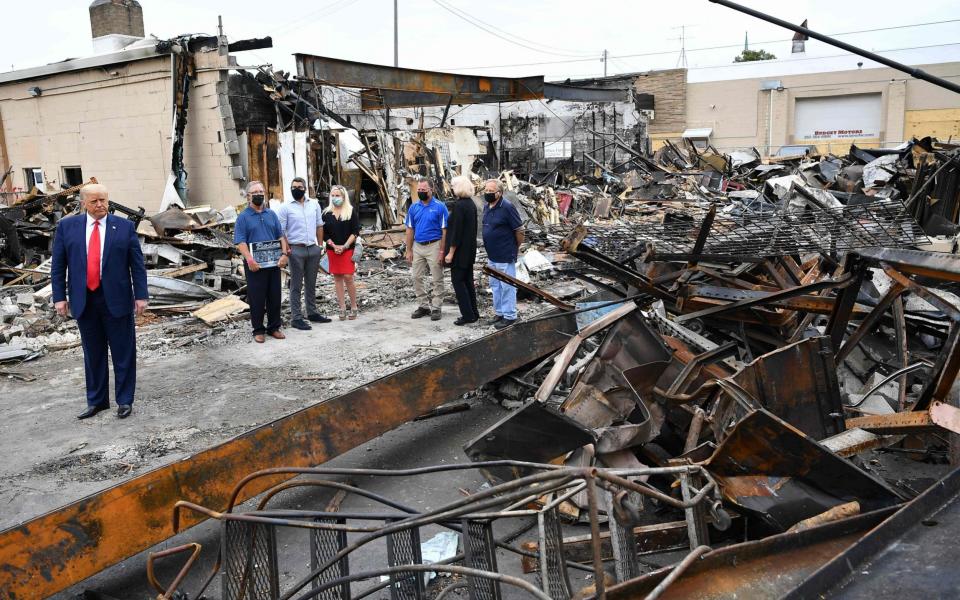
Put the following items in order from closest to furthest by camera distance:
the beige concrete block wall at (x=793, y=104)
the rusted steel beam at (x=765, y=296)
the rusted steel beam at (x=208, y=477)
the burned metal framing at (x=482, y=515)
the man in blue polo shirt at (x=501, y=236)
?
the burned metal framing at (x=482, y=515), the rusted steel beam at (x=208, y=477), the rusted steel beam at (x=765, y=296), the man in blue polo shirt at (x=501, y=236), the beige concrete block wall at (x=793, y=104)

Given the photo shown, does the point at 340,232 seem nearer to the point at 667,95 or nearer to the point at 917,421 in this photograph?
the point at 917,421

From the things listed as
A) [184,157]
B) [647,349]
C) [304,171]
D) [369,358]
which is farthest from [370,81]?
[647,349]

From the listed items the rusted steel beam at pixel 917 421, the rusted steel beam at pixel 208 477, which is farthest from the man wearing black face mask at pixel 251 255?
the rusted steel beam at pixel 917 421

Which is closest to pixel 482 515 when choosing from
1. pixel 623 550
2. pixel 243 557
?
pixel 623 550

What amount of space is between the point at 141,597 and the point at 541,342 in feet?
11.2

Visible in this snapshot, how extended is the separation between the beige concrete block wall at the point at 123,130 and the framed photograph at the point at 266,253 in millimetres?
8248

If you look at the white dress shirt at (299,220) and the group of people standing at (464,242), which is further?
the white dress shirt at (299,220)

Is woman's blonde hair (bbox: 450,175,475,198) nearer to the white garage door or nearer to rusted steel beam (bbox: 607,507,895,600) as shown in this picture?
rusted steel beam (bbox: 607,507,895,600)

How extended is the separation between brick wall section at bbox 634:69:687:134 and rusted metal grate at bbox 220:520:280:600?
3913 cm

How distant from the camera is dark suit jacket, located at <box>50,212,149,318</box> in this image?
5387 millimetres

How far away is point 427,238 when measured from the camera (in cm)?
844

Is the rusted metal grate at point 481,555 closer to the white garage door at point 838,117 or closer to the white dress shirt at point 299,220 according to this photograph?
the white dress shirt at point 299,220

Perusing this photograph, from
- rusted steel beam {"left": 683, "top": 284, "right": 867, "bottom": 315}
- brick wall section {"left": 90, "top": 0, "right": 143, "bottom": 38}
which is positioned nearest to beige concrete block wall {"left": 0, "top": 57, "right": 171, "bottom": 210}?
brick wall section {"left": 90, "top": 0, "right": 143, "bottom": 38}

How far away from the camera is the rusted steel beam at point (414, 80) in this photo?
1276cm
